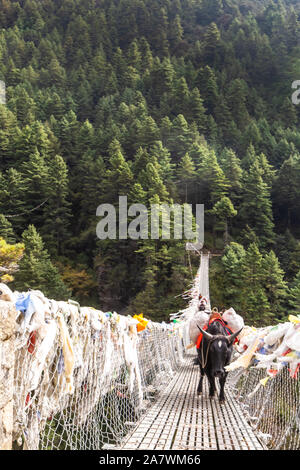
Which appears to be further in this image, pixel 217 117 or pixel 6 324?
pixel 217 117

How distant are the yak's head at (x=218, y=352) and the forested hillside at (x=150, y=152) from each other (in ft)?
65.6

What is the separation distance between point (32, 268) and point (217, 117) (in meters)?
39.1

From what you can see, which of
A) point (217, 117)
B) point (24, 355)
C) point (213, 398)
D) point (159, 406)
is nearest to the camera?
point (24, 355)

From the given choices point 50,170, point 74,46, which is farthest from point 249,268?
point 74,46

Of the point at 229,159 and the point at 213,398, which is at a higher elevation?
the point at 229,159

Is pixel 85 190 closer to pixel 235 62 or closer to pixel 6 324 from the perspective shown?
pixel 6 324

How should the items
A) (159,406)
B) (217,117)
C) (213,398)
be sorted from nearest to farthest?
(159,406), (213,398), (217,117)

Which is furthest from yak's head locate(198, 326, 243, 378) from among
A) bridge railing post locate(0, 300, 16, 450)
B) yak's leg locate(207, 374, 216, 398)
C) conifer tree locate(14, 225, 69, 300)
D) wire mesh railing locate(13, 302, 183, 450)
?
conifer tree locate(14, 225, 69, 300)

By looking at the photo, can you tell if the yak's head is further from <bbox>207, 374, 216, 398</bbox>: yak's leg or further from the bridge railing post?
the bridge railing post

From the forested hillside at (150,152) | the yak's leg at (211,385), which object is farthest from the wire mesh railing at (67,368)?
the forested hillside at (150,152)

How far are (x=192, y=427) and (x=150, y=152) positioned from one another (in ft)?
126

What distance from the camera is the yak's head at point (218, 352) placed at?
455 centimetres

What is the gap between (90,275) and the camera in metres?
33.0

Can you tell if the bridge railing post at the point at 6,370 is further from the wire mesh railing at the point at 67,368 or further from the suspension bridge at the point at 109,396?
the wire mesh railing at the point at 67,368
